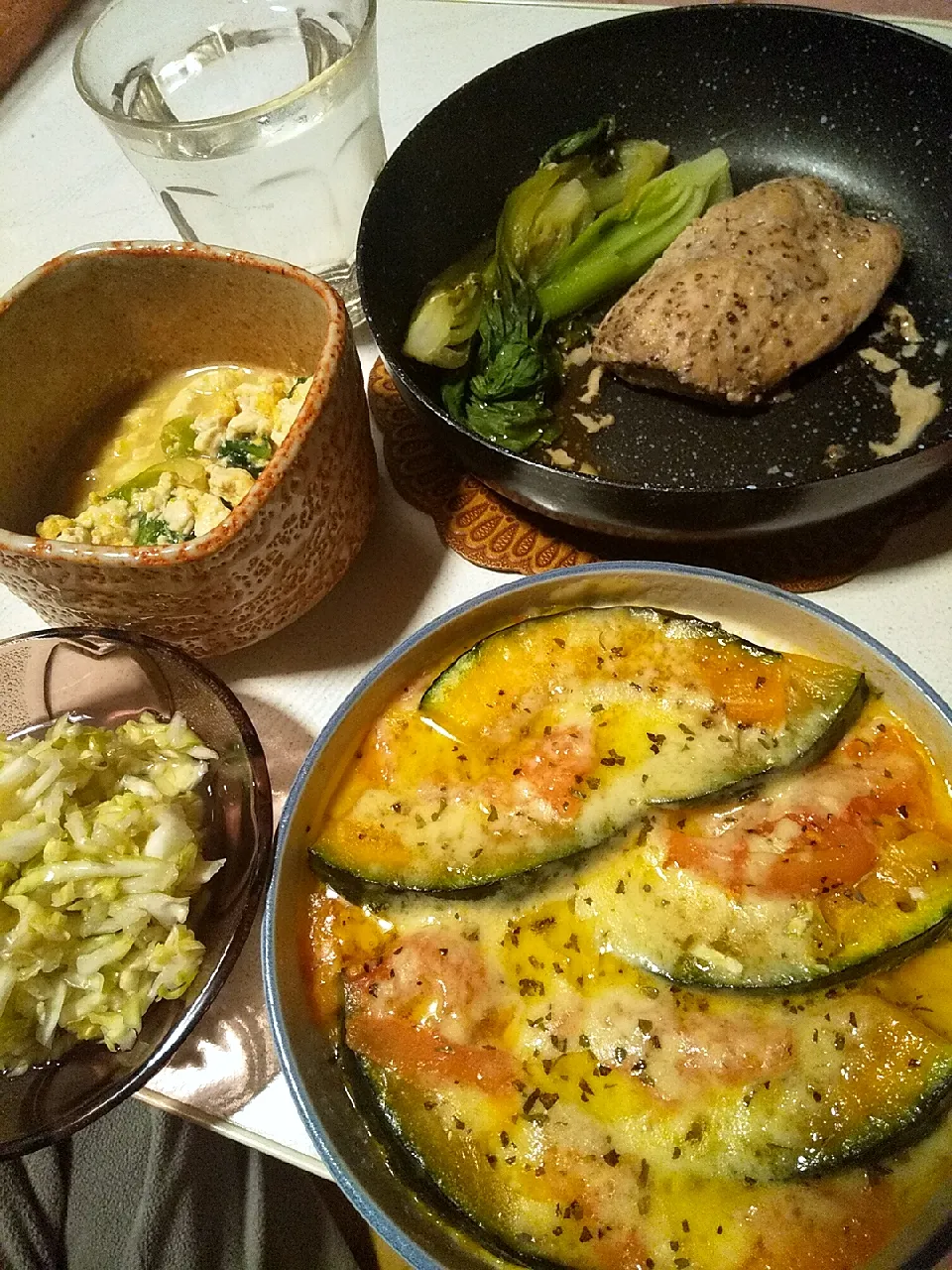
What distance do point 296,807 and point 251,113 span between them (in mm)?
852

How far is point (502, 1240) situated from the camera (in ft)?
2.53

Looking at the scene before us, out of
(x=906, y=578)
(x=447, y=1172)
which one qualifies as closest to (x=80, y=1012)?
(x=447, y=1172)

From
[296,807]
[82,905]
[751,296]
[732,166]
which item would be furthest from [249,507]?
[732,166]

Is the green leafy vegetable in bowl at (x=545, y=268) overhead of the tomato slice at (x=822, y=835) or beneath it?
overhead

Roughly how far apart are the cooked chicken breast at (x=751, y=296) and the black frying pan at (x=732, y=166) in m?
0.05

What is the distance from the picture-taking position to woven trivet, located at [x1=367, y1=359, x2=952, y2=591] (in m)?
1.15

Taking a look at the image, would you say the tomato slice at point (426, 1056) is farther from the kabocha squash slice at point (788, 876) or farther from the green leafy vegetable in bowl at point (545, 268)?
the green leafy vegetable in bowl at point (545, 268)

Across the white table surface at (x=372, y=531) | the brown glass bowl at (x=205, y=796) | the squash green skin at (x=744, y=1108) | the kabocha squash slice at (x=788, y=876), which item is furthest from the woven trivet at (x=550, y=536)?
the squash green skin at (x=744, y=1108)

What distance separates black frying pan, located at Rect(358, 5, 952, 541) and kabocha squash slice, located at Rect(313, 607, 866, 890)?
0.16 m

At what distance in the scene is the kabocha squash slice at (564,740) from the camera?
35.1 inches

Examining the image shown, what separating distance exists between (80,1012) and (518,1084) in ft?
1.27

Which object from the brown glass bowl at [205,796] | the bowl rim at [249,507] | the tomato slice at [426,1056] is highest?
the bowl rim at [249,507]

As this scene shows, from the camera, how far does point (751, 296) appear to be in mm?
1281

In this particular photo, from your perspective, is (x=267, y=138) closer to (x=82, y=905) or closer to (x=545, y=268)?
(x=545, y=268)
